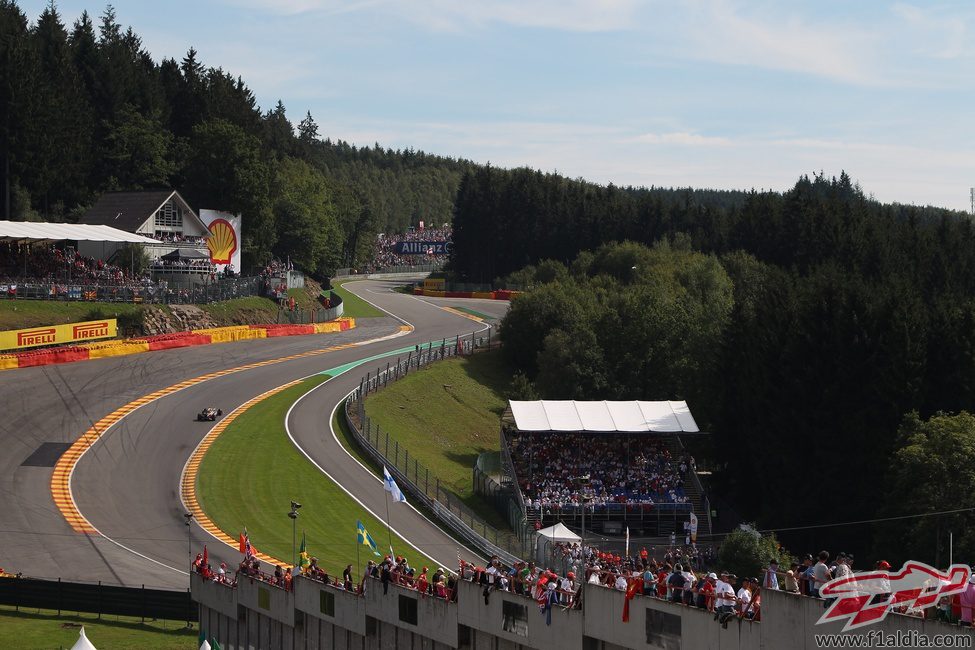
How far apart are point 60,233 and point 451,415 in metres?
34.0

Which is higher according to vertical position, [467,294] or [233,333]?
[233,333]

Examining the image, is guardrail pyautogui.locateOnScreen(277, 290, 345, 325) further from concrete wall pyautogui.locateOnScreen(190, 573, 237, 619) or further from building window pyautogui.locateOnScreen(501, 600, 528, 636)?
building window pyautogui.locateOnScreen(501, 600, 528, 636)

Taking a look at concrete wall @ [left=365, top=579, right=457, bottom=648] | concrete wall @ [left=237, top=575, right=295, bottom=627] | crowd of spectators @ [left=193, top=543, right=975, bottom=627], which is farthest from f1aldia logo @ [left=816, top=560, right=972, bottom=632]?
concrete wall @ [left=237, top=575, right=295, bottom=627]

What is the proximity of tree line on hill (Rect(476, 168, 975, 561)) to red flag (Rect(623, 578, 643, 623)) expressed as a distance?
22011 mm

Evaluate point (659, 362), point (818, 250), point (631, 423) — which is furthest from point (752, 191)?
point (631, 423)

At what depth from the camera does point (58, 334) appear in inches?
3184

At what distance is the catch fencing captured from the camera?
42.5 m

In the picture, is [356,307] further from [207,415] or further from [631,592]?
[631,592]

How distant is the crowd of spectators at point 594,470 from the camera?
203ft

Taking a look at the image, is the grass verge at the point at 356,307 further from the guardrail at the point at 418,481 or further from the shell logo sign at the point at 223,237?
the guardrail at the point at 418,481

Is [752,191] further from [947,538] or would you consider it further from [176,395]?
[947,538]

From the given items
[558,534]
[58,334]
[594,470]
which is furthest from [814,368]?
[58,334]

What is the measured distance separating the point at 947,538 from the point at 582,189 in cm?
14463

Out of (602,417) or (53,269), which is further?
(53,269)
